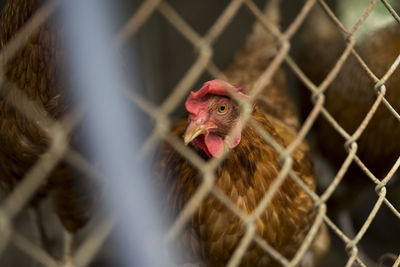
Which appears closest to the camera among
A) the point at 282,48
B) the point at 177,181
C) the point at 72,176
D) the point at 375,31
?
the point at 282,48

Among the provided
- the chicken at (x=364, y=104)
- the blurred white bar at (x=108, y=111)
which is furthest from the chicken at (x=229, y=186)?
the chicken at (x=364, y=104)

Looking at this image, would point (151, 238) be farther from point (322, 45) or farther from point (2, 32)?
point (322, 45)

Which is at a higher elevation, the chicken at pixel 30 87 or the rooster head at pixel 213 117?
the rooster head at pixel 213 117

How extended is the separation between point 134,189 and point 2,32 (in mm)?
730

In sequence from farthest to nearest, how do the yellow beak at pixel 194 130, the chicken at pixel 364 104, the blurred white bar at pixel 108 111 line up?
the chicken at pixel 364 104 < the yellow beak at pixel 194 130 < the blurred white bar at pixel 108 111

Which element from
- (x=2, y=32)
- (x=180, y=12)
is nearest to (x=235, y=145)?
(x=2, y=32)

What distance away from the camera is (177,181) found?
130cm

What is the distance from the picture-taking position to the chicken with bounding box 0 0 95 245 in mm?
1181

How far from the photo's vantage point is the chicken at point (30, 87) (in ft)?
3.87

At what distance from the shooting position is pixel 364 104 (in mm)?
1956

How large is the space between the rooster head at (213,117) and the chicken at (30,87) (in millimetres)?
442

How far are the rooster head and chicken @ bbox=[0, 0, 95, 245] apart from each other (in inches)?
17.4

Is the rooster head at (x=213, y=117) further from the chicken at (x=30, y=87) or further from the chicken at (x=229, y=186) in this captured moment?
the chicken at (x=30, y=87)

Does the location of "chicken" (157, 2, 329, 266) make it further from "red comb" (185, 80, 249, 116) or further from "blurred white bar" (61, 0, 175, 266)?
"blurred white bar" (61, 0, 175, 266)
